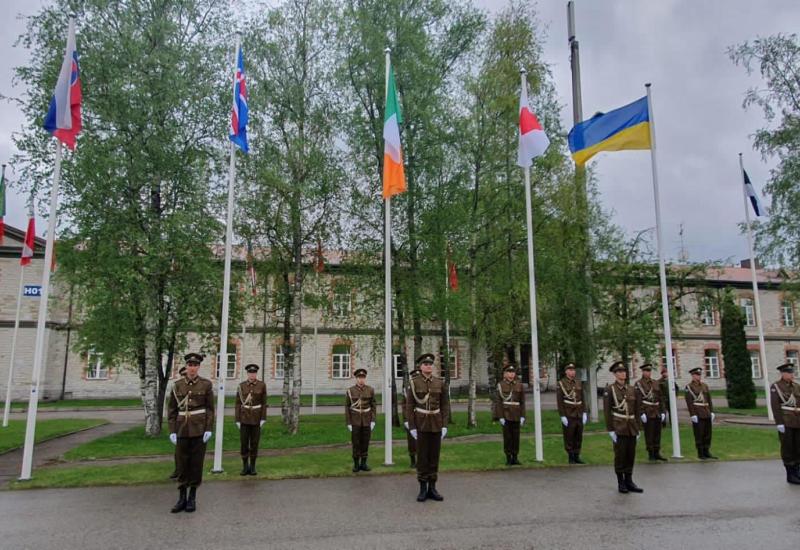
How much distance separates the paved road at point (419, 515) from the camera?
6660 mm

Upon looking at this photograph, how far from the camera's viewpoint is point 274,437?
17484mm

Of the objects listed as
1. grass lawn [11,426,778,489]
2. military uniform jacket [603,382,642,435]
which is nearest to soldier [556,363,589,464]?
grass lawn [11,426,778,489]

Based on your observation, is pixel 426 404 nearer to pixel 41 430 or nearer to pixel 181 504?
pixel 181 504

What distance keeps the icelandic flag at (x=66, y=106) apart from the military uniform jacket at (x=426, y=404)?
327 inches

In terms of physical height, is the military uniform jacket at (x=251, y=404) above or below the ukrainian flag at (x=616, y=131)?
below

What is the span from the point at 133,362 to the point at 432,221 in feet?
36.2

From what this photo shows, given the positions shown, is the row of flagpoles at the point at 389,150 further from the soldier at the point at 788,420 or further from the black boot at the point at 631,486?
the black boot at the point at 631,486

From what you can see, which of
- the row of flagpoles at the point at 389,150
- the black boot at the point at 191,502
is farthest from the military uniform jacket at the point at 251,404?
the black boot at the point at 191,502

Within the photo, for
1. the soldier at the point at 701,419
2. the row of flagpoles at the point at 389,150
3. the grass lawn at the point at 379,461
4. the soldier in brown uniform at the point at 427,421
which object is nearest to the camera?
the soldier in brown uniform at the point at 427,421

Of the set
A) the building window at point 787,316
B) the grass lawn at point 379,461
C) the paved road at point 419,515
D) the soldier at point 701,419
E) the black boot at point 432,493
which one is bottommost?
the grass lawn at point 379,461

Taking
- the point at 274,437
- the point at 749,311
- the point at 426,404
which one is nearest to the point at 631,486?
the point at 426,404

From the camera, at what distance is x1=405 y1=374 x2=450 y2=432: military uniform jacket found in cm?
934

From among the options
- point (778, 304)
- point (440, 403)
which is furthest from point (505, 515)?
point (778, 304)

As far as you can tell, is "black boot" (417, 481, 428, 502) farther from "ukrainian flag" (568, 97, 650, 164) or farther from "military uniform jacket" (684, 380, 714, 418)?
"ukrainian flag" (568, 97, 650, 164)
